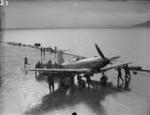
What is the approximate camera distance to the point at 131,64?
381 centimetres

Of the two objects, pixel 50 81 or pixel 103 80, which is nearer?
pixel 50 81

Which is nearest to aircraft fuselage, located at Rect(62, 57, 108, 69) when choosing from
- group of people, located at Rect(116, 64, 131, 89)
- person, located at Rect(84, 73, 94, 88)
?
person, located at Rect(84, 73, 94, 88)

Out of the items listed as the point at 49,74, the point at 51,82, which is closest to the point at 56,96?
the point at 51,82

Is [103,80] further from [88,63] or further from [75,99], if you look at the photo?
[75,99]

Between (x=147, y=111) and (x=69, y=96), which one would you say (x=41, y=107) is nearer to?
(x=69, y=96)

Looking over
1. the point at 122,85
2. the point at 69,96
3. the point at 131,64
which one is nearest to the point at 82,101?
the point at 69,96

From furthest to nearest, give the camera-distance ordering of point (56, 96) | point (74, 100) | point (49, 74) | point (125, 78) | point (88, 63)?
point (88, 63) < point (125, 78) < point (49, 74) < point (56, 96) < point (74, 100)

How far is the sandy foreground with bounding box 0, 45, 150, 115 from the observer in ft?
9.04

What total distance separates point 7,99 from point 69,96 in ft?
3.35

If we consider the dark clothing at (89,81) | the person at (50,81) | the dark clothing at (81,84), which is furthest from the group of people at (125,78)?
the person at (50,81)

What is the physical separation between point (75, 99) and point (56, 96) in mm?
333

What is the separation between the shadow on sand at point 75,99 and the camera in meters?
2.75

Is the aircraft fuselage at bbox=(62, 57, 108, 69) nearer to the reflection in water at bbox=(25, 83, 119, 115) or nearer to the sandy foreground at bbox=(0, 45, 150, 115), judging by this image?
the sandy foreground at bbox=(0, 45, 150, 115)

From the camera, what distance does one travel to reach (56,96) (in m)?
3.12
